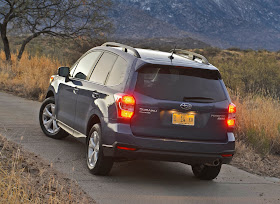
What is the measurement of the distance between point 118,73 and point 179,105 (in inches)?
39.9

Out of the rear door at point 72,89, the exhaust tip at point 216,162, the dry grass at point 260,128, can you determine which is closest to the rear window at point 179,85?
the exhaust tip at point 216,162

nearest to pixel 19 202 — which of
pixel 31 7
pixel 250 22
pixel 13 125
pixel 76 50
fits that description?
pixel 13 125

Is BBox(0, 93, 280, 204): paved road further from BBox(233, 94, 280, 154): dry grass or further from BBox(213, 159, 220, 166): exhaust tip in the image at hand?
BBox(233, 94, 280, 154): dry grass

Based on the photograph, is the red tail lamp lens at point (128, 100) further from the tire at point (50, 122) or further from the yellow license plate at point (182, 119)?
the tire at point (50, 122)

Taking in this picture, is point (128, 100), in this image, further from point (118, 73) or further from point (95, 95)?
point (95, 95)

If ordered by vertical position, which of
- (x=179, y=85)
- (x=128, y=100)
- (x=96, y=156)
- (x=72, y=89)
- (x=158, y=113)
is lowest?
(x=96, y=156)

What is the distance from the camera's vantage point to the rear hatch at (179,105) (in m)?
6.80

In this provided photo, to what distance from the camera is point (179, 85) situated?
7.06m

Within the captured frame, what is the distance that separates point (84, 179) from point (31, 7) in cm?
2097

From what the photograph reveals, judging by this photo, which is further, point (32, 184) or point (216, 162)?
point (216, 162)

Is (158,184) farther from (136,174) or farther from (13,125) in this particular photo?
(13,125)

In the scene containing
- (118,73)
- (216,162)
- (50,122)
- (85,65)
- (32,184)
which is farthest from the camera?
(50,122)

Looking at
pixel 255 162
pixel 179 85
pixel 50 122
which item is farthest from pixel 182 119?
pixel 50 122

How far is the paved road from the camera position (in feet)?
22.0
